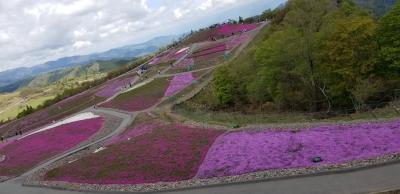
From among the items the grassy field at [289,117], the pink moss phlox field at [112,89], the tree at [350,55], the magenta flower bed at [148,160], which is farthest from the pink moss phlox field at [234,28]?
the magenta flower bed at [148,160]

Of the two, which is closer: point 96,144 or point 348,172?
point 348,172

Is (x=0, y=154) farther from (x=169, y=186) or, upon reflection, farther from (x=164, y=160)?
(x=169, y=186)

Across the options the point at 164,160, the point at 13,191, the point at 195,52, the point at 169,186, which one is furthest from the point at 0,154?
the point at 195,52

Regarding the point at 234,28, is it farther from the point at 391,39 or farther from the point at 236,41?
the point at 391,39

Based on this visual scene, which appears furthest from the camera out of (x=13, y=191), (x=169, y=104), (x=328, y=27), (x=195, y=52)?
(x=195, y=52)

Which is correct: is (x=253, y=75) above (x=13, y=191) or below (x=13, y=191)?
above

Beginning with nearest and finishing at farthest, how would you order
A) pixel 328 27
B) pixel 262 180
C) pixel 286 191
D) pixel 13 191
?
pixel 286 191 < pixel 262 180 < pixel 13 191 < pixel 328 27

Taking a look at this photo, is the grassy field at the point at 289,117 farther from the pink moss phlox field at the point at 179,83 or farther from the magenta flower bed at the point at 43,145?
the pink moss phlox field at the point at 179,83
